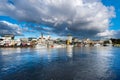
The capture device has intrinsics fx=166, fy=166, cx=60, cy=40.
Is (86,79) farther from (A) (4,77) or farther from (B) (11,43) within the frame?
(B) (11,43)

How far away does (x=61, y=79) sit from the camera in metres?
28.6

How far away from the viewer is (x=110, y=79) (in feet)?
96.1

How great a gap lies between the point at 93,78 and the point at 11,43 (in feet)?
589

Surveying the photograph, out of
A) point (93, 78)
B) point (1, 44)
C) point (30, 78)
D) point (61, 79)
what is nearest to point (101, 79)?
point (93, 78)

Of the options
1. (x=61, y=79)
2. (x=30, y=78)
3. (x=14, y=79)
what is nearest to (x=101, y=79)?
(x=61, y=79)

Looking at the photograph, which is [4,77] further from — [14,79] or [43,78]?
[43,78]

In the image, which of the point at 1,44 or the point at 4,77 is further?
the point at 1,44

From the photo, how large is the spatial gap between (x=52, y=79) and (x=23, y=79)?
16.1 ft

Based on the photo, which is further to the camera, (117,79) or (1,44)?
(1,44)

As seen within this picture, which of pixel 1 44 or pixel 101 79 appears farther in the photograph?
pixel 1 44

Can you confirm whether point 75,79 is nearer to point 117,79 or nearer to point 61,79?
point 61,79

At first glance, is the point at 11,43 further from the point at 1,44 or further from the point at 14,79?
the point at 14,79

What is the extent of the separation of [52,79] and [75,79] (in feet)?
13.1

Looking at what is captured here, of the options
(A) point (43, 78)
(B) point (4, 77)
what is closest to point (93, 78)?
(A) point (43, 78)
